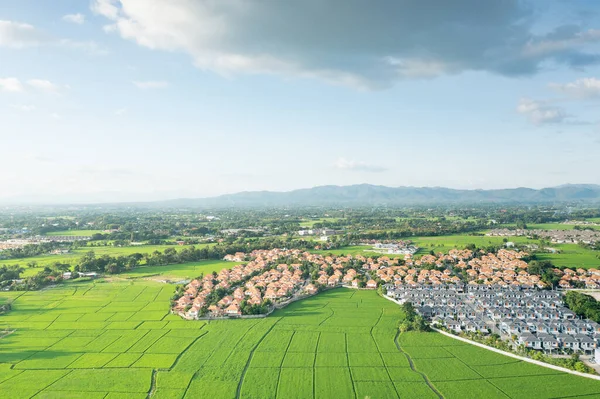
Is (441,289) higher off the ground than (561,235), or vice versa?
(561,235)

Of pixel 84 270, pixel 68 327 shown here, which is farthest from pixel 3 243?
pixel 68 327

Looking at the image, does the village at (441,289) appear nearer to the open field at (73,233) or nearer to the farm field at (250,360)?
the farm field at (250,360)

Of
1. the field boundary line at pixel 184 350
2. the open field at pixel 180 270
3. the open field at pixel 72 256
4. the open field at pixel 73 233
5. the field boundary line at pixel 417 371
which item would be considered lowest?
the field boundary line at pixel 417 371

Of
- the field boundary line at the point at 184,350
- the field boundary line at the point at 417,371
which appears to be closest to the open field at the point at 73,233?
the field boundary line at the point at 184,350

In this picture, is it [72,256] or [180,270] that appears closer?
[180,270]

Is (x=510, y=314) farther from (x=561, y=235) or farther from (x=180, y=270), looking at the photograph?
(x=561, y=235)

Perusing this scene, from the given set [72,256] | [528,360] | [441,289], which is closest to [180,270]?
[72,256]

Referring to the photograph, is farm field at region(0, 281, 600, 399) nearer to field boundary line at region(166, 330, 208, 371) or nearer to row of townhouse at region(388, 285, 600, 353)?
field boundary line at region(166, 330, 208, 371)
